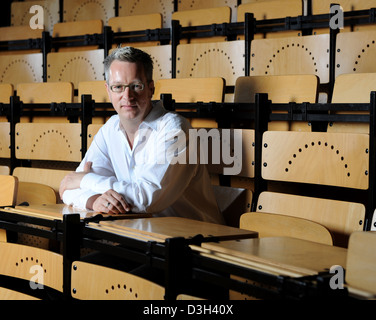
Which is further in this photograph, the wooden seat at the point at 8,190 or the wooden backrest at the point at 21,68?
the wooden backrest at the point at 21,68

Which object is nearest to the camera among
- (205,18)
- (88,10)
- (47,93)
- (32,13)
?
(47,93)

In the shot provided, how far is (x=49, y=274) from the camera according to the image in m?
1.01

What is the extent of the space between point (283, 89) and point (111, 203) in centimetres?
61

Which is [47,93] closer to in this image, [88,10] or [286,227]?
[88,10]

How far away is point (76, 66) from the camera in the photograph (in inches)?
87.0

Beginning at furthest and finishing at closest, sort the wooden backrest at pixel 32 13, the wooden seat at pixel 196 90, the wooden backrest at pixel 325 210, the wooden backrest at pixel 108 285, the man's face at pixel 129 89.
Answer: the wooden backrest at pixel 32 13 < the wooden seat at pixel 196 90 < the man's face at pixel 129 89 < the wooden backrest at pixel 325 210 < the wooden backrest at pixel 108 285

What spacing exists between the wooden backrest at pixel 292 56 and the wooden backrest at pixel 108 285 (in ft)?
3.42

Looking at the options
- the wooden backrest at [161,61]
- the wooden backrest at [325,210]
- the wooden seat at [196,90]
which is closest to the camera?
the wooden backrest at [325,210]

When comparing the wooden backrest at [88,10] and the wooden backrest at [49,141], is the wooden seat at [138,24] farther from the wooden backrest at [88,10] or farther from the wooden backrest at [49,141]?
the wooden backrest at [49,141]

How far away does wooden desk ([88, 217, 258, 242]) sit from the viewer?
835 mm

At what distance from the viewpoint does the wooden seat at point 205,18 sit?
6.77ft

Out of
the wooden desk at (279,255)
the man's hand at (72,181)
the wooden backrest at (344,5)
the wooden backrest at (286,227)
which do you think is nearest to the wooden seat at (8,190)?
the man's hand at (72,181)

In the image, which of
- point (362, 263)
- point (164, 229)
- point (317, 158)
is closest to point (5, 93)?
point (317, 158)
